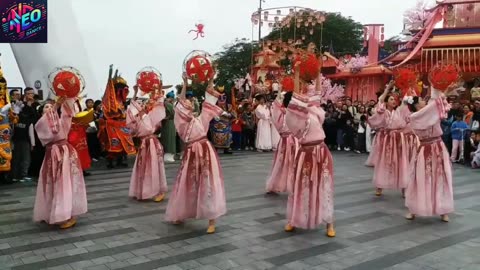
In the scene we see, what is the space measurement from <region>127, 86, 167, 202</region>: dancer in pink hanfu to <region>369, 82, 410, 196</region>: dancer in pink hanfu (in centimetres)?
328

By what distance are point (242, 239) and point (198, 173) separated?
34.8 inches

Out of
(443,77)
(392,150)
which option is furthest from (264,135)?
(443,77)

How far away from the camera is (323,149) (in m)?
5.33

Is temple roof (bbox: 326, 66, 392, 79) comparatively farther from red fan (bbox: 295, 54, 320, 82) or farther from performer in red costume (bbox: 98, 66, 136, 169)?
red fan (bbox: 295, 54, 320, 82)

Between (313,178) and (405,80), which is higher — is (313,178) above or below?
below

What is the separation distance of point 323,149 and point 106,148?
6350 mm

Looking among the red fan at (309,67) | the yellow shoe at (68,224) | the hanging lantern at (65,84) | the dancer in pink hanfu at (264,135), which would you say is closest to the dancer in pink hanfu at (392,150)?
the red fan at (309,67)

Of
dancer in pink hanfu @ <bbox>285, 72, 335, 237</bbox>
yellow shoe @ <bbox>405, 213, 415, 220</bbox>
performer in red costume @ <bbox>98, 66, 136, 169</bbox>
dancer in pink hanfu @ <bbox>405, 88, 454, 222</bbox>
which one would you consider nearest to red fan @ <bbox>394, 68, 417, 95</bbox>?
dancer in pink hanfu @ <bbox>405, 88, 454, 222</bbox>

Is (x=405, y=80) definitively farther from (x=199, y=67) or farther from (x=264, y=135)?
(x=264, y=135)

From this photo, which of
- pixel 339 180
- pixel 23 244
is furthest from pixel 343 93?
pixel 23 244

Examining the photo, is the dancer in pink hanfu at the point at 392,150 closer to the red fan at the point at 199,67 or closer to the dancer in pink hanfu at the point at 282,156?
the dancer in pink hanfu at the point at 282,156

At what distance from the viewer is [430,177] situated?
6008mm

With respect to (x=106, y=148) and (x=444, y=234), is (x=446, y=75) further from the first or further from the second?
(x=106, y=148)

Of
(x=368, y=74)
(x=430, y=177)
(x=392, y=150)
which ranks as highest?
(x=368, y=74)
